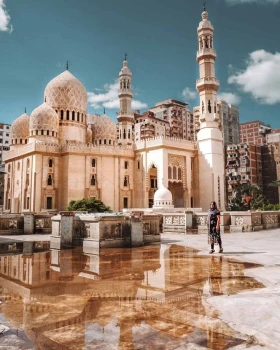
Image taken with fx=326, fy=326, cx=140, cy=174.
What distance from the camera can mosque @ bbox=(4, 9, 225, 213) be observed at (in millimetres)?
35000

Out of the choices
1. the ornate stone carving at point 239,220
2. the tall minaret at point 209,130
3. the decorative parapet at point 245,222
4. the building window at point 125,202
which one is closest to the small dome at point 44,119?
the building window at point 125,202

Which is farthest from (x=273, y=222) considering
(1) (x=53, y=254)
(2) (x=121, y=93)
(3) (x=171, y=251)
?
(2) (x=121, y=93)

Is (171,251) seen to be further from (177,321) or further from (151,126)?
(151,126)

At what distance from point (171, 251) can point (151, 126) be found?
63.3m

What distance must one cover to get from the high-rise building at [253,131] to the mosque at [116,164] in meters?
47.3

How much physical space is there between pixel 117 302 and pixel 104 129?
134 feet

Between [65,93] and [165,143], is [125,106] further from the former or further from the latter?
[165,143]

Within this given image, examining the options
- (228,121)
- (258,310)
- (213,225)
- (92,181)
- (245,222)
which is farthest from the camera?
(228,121)

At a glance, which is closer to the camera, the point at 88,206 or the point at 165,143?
the point at 88,206

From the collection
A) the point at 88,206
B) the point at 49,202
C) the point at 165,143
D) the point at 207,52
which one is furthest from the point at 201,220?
the point at 207,52

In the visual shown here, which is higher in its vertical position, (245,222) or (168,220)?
(168,220)

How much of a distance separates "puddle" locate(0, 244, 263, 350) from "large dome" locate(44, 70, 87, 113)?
3497 cm

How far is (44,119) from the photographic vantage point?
123ft

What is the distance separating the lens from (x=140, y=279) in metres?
5.79
